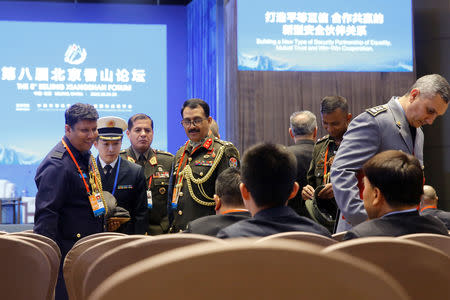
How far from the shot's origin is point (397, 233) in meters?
1.76

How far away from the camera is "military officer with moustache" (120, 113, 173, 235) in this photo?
413 centimetres

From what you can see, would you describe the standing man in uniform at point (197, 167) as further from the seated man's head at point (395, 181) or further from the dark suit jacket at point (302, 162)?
the seated man's head at point (395, 181)

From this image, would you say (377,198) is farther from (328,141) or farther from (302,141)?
(302,141)

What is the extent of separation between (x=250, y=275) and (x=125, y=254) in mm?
686

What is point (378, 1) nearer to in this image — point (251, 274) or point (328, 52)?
point (328, 52)

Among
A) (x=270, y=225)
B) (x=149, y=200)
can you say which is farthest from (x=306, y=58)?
(x=270, y=225)

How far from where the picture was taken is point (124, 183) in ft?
11.9

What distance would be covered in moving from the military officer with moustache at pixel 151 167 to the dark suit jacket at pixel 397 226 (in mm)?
2464

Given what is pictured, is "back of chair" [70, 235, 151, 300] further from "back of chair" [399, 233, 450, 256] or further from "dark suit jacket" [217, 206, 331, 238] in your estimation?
"back of chair" [399, 233, 450, 256]

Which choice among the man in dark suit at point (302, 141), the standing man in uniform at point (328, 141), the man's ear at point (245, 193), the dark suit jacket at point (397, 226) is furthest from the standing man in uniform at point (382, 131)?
the man in dark suit at point (302, 141)

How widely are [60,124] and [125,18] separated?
83.9 inches

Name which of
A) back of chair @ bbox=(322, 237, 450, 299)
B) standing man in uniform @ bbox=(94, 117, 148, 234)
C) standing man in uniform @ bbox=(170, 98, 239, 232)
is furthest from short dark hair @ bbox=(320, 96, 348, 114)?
back of chair @ bbox=(322, 237, 450, 299)

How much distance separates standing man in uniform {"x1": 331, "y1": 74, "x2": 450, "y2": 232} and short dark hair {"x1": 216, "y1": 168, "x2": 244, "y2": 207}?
460 mm

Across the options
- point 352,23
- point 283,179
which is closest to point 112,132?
point 283,179
